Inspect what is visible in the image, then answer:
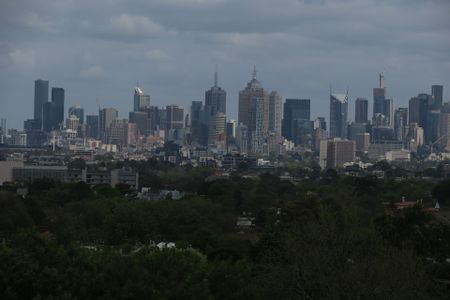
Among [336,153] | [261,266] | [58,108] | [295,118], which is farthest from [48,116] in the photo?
[261,266]

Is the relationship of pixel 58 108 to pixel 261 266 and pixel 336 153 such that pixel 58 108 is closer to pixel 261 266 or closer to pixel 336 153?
pixel 336 153

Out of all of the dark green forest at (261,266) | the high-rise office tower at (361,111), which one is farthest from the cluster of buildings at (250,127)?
the dark green forest at (261,266)

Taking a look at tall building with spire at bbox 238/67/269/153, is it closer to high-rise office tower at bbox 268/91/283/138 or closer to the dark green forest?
high-rise office tower at bbox 268/91/283/138

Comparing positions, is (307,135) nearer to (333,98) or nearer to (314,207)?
(333,98)

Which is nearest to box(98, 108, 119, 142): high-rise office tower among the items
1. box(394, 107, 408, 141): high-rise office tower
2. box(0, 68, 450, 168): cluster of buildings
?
box(0, 68, 450, 168): cluster of buildings

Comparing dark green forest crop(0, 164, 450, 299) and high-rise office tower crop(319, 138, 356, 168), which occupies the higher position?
high-rise office tower crop(319, 138, 356, 168)

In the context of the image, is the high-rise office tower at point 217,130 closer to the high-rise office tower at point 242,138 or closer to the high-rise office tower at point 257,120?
the high-rise office tower at point 242,138

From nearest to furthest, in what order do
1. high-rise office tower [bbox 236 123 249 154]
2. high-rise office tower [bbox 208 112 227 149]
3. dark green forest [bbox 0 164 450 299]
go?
dark green forest [bbox 0 164 450 299] → high-rise office tower [bbox 236 123 249 154] → high-rise office tower [bbox 208 112 227 149]
